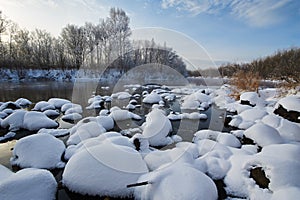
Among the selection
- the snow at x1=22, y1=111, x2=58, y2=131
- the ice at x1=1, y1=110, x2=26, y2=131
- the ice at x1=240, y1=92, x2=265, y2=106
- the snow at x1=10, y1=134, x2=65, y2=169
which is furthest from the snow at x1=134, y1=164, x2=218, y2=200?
the ice at x1=240, y1=92, x2=265, y2=106

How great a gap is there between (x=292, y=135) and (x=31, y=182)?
598cm

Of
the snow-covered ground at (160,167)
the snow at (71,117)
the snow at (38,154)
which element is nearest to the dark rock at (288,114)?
the snow-covered ground at (160,167)

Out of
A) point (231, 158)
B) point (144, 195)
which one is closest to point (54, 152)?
point (144, 195)

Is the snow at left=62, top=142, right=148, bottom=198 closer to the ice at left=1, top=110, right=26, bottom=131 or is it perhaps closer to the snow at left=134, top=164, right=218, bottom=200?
the snow at left=134, top=164, right=218, bottom=200

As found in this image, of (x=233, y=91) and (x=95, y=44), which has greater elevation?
(x=95, y=44)

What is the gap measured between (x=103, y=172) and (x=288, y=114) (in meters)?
6.21

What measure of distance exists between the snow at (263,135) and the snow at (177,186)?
8.51ft

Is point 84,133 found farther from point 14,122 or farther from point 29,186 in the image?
point 14,122

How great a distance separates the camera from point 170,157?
352 centimetres

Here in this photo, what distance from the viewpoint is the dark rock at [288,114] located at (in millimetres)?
5832

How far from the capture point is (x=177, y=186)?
2430 mm

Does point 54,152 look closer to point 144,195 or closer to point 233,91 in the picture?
point 144,195

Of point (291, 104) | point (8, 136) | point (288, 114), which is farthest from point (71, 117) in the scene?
point (291, 104)

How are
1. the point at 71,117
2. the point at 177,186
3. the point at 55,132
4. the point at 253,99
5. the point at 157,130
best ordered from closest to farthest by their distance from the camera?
the point at 177,186, the point at 157,130, the point at 55,132, the point at 71,117, the point at 253,99
